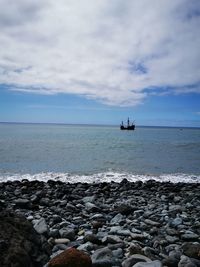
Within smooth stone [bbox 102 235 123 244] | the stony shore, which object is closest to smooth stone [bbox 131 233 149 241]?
the stony shore

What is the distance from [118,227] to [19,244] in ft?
10.3

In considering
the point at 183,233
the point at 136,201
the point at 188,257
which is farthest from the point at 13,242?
the point at 136,201

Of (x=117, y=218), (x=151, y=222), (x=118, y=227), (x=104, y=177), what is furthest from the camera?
(x=104, y=177)

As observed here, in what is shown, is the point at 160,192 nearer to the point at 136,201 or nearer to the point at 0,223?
the point at 136,201

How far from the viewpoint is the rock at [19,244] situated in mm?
3918

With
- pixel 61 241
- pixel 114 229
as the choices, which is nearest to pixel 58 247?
pixel 61 241

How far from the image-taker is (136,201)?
34.0 ft

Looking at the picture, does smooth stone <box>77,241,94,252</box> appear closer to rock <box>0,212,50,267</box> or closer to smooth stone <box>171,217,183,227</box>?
rock <box>0,212,50,267</box>

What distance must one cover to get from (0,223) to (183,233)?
13.0 ft

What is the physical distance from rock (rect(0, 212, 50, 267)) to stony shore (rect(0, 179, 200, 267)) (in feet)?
0.42

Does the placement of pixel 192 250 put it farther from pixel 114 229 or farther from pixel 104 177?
pixel 104 177

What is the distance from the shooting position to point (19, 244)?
4.16 metres

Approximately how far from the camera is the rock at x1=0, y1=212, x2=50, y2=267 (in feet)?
12.9

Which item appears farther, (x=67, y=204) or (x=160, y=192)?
(x=160, y=192)
